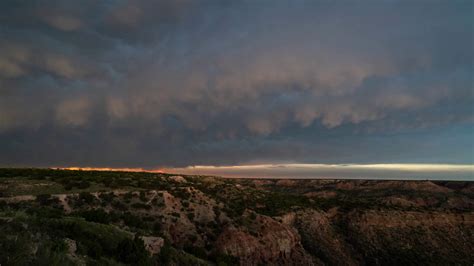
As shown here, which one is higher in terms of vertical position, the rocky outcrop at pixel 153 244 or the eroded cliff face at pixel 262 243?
the rocky outcrop at pixel 153 244

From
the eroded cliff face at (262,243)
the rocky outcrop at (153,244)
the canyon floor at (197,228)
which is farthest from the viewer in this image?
the eroded cliff face at (262,243)

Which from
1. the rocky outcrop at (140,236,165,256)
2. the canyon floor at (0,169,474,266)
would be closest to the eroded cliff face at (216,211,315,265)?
the canyon floor at (0,169,474,266)

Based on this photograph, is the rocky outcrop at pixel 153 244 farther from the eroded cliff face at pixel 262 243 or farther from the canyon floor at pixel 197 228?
the eroded cliff face at pixel 262 243

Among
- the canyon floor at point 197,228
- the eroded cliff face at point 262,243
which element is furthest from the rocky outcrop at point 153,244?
the eroded cliff face at point 262,243

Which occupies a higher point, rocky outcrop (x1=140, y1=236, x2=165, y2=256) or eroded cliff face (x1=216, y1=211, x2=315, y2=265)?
rocky outcrop (x1=140, y1=236, x2=165, y2=256)

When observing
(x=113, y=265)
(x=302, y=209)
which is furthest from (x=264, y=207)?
(x=113, y=265)

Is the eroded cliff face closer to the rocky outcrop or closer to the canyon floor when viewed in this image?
the canyon floor

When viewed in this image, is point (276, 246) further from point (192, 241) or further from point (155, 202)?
point (155, 202)

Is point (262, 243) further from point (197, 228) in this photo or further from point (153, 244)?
point (153, 244)
